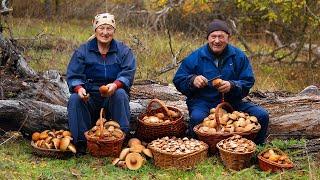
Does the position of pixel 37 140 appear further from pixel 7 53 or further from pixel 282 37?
pixel 282 37

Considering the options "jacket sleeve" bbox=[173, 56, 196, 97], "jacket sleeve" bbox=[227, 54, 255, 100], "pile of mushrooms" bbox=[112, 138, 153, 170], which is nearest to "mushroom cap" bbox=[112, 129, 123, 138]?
"pile of mushrooms" bbox=[112, 138, 153, 170]

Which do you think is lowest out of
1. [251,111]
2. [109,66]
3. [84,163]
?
[84,163]

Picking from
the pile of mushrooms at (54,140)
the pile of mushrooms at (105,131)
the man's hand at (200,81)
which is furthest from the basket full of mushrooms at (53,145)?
the man's hand at (200,81)

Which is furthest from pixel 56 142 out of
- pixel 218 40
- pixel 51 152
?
pixel 218 40

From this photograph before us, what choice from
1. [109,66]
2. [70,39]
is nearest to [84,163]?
[109,66]

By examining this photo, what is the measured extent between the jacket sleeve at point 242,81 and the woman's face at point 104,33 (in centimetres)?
131

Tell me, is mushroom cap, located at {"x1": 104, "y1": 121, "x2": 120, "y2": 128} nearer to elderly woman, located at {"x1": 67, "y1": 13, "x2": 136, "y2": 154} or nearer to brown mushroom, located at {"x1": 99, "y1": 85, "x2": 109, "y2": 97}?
elderly woman, located at {"x1": 67, "y1": 13, "x2": 136, "y2": 154}

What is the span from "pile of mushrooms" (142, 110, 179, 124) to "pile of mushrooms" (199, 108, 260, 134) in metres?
0.39

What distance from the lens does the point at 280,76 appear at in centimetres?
1050

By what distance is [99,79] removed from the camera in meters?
5.41

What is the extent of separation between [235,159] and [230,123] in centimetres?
50

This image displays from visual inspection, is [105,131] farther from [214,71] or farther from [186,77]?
[214,71]

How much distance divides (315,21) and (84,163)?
6470 millimetres

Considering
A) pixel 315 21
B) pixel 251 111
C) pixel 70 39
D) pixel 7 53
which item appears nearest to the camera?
pixel 251 111
